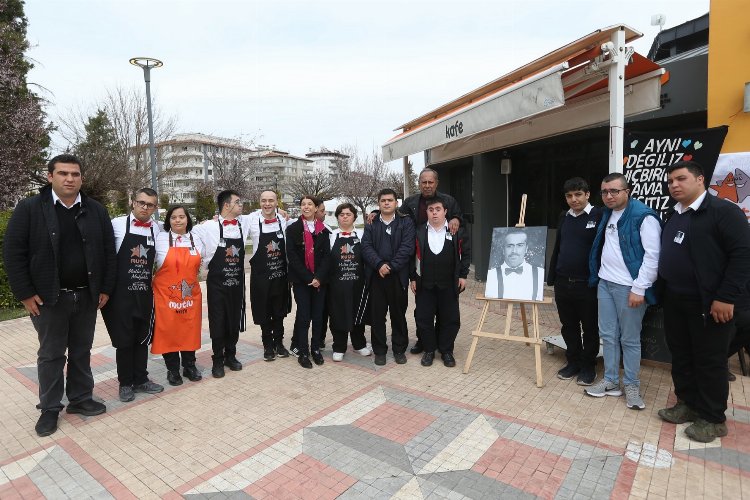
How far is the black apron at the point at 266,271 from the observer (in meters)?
4.73

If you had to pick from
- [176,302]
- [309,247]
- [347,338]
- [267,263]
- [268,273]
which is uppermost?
[309,247]

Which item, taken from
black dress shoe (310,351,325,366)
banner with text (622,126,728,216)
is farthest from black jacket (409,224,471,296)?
banner with text (622,126,728,216)

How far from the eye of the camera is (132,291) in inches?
155

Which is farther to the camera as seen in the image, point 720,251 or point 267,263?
point 267,263

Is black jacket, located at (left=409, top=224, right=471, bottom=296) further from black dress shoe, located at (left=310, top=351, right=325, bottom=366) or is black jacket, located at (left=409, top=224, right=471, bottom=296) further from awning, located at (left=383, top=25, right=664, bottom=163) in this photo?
black dress shoe, located at (left=310, top=351, right=325, bottom=366)

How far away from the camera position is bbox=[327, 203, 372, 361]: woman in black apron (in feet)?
15.8

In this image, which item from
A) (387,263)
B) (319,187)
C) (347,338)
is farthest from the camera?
(319,187)

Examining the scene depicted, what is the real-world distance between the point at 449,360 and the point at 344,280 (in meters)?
1.45

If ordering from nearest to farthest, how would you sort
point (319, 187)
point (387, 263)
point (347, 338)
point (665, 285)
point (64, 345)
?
1. point (665, 285)
2. point (64, 345)
3. point (387, 263)
4. point (347, 338)
5. point (319, 187)

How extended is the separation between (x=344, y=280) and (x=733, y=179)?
428 cm

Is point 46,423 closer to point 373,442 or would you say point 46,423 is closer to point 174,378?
point 174,378

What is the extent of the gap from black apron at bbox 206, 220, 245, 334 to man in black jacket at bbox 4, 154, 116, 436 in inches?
36.9

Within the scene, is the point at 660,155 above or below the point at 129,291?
above

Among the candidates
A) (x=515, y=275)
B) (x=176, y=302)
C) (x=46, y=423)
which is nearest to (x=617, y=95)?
(x=515, y=275)
